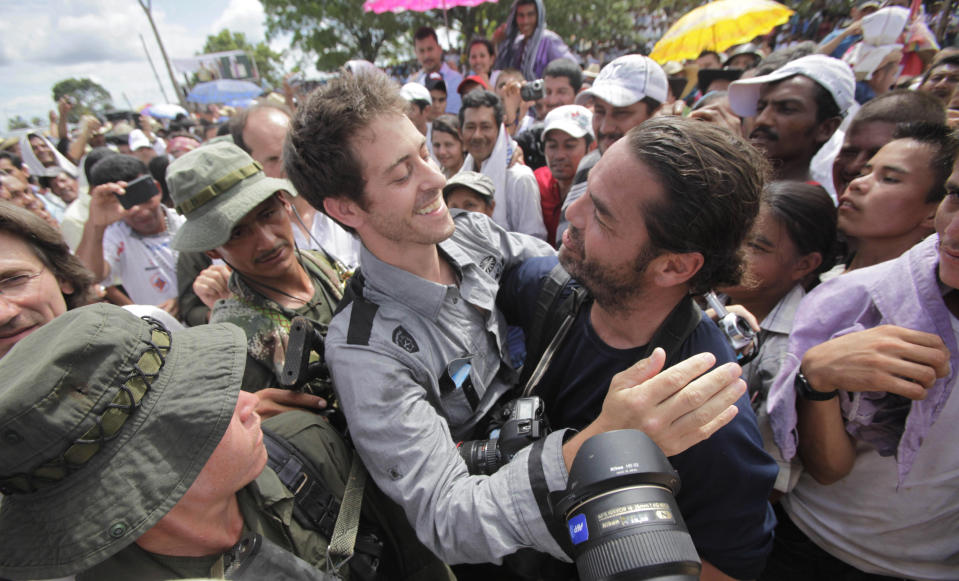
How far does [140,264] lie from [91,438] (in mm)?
3426

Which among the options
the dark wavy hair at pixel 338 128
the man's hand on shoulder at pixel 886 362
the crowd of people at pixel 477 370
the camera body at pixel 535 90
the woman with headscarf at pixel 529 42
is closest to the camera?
the crowd of people at pixel 477 370

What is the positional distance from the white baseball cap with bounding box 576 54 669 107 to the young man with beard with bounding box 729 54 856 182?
2.48 feet

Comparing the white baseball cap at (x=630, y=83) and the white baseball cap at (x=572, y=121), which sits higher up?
the white baseball cap at (x=630, y=83)

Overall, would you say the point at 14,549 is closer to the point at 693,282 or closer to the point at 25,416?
the point at 25,416

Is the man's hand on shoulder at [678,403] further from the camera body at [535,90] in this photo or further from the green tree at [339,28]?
the green tree at [339,28]

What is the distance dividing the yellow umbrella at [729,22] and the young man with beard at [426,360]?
6.83 metres

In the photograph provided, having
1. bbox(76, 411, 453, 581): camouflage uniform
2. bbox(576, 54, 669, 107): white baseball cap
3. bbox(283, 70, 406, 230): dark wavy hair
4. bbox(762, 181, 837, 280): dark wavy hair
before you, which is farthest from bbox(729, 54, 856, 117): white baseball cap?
bbox(76, 411, 453, 581): camouflage uniform

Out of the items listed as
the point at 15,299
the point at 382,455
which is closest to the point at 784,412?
the point at 382,455

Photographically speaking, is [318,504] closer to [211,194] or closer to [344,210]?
[344,210]

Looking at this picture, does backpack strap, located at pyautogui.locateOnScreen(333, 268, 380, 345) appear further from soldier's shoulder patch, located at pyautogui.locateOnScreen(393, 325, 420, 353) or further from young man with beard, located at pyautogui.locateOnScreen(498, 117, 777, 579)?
young man with beard, located at pyautogui.locateOnScreen(498, 117, 777, 579)

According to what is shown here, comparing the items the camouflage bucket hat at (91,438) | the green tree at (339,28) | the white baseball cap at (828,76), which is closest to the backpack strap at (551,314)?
the camouflage bucket hat at (91,438)

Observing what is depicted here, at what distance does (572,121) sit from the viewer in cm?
411

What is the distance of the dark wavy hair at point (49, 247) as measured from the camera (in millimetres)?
1805

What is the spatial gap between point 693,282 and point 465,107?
3703 mm
